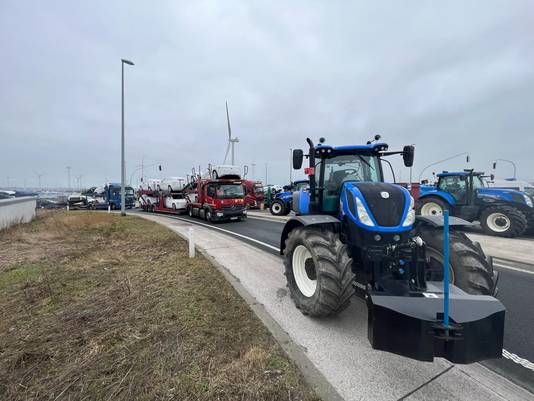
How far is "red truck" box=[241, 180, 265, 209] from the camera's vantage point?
2414 centimetres

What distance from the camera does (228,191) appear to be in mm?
15664

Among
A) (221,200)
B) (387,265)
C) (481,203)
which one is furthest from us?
(221,200)

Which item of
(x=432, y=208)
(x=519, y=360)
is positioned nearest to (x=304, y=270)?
(x=519, y=360)

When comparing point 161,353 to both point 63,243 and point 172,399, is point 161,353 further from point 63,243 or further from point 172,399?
point 63,243

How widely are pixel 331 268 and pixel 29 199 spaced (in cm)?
1868

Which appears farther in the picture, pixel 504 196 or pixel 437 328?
pixel 504 196

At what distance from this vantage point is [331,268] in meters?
3.32

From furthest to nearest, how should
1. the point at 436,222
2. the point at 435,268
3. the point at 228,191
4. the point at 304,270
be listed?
the point at 228,191, the point at 304,270, the point at 436,222, the point at 435,268

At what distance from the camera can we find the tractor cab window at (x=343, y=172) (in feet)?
16.0

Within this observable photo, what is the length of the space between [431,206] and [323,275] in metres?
11.4

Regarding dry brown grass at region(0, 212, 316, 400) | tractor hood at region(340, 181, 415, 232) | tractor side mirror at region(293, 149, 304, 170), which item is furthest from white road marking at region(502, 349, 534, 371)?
tractor side mirror at region(293, 149, 304, 170)

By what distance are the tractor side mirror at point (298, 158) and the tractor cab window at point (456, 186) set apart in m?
10.0

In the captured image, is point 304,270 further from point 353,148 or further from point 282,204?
point 282,204

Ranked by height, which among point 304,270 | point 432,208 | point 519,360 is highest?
point 432,208
